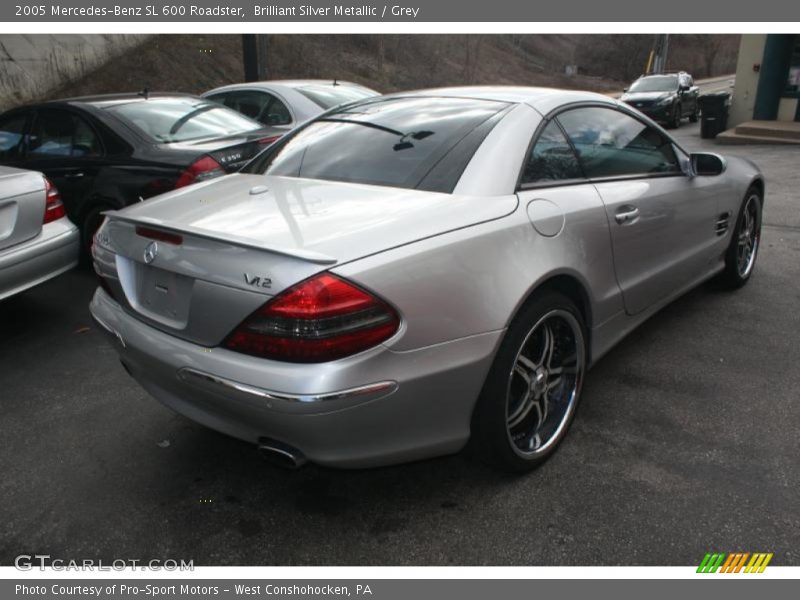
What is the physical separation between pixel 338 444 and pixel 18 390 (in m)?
2.39

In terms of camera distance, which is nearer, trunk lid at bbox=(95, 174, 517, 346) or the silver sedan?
trunk lid at bbox=(95, 174, 517, 346)

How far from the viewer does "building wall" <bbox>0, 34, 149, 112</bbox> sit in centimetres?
1736

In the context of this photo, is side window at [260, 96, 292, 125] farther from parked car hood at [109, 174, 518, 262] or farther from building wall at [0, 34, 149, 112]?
building wall at [0, 34, 149, 112]

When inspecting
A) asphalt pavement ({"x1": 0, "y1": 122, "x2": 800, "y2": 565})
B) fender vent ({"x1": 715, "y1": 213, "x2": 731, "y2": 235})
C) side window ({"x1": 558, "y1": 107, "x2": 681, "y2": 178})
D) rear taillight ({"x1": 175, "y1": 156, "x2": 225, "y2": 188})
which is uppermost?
side window ({"x1": 558, "y1": 107, "x2": 681, "y2": 178})

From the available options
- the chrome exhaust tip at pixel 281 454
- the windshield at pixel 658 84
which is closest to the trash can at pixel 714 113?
the windshield at pixel 658 84

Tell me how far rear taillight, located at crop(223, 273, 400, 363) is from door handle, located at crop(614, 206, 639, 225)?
4.85ft

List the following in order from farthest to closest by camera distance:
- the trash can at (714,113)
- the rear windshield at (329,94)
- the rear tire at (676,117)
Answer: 1. the rear tire at (676,117)
2. the trash can at (714,113)
3. the rear windshield at (329,94)

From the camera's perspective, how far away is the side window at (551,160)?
2707mm

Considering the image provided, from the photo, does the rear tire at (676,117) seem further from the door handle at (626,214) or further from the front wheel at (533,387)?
the front wheel at (533,387)

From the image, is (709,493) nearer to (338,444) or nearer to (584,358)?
(584,358)

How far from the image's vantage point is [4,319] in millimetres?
4633

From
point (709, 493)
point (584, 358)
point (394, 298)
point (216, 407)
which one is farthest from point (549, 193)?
point (216, 407)

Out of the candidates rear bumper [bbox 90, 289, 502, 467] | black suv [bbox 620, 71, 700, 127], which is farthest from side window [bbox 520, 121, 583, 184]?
black suv [bbox 620, 71, 700, 127]

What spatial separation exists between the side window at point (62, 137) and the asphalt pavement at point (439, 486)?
2.28m
